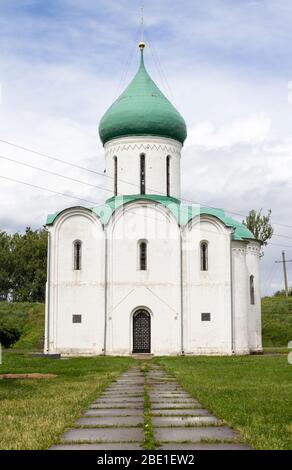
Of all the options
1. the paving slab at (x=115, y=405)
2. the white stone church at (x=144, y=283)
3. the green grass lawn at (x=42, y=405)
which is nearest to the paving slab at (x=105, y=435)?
the green grass lawn at (x=42, y=405)

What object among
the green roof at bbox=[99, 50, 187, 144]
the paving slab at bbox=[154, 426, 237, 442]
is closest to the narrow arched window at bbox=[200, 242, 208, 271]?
the green roof at bbox=[99, 50, 187, 144]

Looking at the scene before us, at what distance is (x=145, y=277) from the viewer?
95.6 ft

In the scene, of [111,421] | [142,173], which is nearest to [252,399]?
[111,421]

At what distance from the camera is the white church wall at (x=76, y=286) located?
28.9 meters

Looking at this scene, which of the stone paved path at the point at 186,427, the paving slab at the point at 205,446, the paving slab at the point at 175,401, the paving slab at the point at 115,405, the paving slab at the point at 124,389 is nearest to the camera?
the paving slab at the point at 205,446

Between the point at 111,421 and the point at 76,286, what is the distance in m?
21.5

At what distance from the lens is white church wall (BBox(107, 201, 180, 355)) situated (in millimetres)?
28828

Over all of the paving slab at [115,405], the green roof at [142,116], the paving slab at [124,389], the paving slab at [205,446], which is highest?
the green roof at [142,116]

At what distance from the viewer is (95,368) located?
19812 mm

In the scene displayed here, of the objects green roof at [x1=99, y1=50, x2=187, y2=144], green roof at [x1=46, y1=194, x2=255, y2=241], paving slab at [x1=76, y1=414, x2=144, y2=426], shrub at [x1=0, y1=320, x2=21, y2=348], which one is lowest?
paving slab at [x1=76, y1=414, x2=144, y2=426]

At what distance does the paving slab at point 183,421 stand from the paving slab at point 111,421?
198mm

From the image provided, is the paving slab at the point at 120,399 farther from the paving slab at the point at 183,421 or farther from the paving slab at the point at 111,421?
the paving slab at the point at 183,421

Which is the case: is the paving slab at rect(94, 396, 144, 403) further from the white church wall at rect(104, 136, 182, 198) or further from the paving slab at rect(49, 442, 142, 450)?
the white church wall at rect(104, 136, 182, 198)

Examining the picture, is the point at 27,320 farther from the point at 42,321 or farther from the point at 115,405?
the point at 115,405
